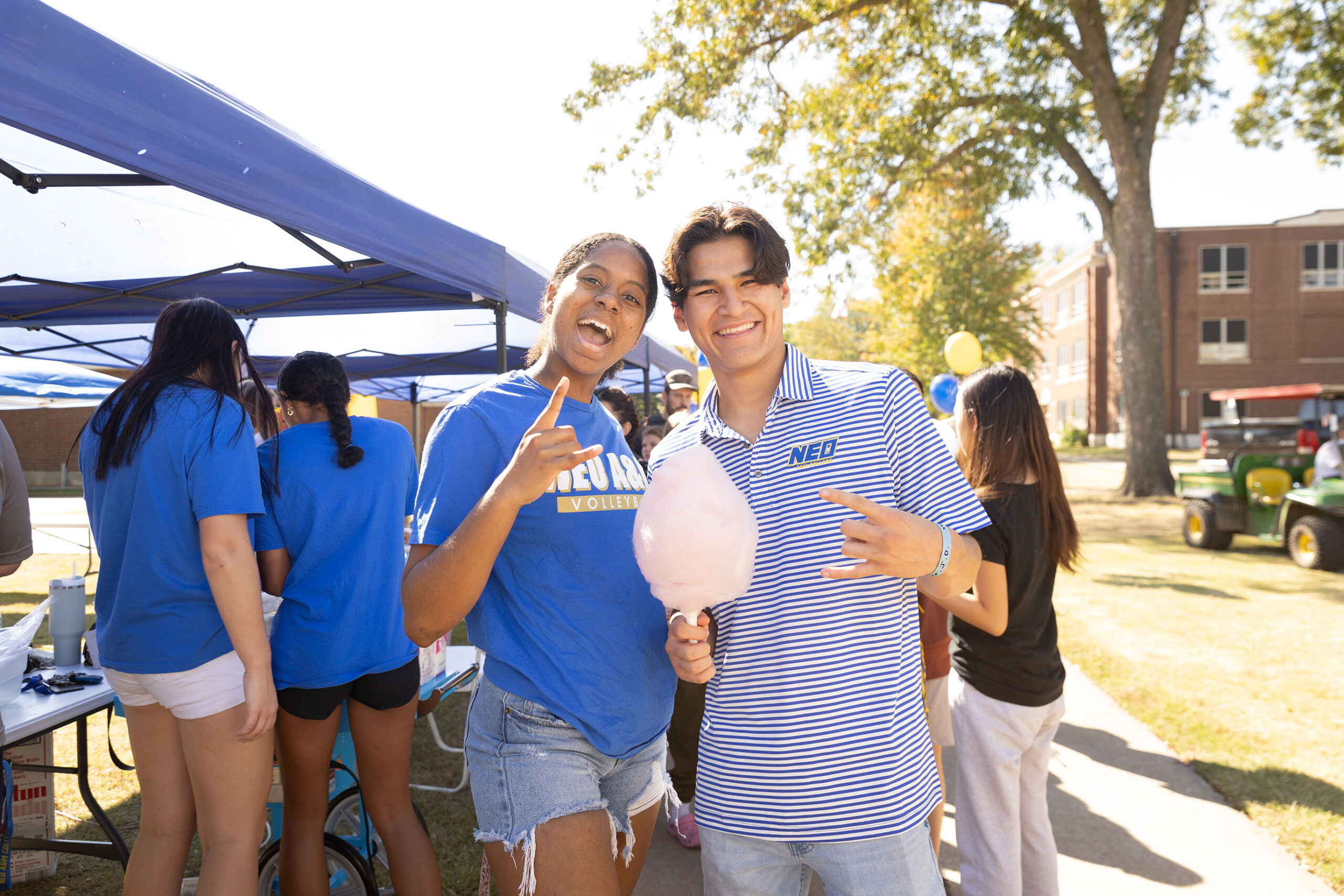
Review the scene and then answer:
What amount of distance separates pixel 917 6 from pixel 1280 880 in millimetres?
12413

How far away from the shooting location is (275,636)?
2.34 m

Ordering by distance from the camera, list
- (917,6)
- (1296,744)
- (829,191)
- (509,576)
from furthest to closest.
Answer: (829,191), (917,6), (1296,744), (509,576)

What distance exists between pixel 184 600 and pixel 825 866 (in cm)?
166

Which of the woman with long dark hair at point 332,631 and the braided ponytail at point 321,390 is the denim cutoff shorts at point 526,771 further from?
the braided ponytail at point 321,390

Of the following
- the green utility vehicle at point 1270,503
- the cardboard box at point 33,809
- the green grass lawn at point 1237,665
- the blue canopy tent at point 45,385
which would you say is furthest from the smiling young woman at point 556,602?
the green utility vehicle at point 1270,503

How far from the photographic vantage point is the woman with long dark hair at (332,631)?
2.29m

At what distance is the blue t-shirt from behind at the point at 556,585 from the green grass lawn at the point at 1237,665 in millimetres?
2953

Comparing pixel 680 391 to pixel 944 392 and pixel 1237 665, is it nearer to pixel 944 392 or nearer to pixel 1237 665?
pixel 944 392

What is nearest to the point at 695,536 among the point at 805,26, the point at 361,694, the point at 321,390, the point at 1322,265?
the point at 361,694

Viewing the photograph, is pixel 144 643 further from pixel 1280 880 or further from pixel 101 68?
pixel 1280 880

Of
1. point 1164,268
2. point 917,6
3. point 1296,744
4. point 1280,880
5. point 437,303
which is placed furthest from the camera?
point 1164,268

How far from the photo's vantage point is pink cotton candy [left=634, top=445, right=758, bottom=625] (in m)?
1.29

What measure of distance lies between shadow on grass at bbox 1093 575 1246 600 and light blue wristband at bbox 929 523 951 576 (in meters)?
7.40

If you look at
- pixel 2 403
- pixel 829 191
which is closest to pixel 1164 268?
pixel 829 191
